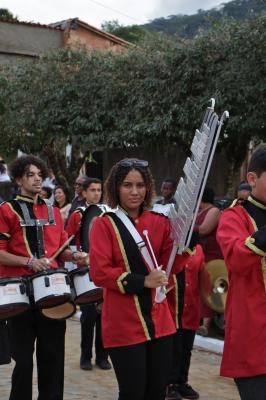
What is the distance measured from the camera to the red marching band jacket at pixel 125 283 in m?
4.03

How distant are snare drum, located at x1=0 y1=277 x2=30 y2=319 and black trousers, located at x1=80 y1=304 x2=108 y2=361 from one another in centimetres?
236

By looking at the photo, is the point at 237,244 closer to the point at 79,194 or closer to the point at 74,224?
the point at 74,224

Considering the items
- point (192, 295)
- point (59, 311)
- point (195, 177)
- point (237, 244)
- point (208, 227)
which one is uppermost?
point (195, 177)

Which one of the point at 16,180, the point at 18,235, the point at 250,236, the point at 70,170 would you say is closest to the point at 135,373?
the point at 250,236

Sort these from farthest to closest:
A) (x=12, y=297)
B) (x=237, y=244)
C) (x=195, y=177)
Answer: (x=12, y=297) < (x=195, y=177) < (x=237, y=244)

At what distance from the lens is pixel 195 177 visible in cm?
363

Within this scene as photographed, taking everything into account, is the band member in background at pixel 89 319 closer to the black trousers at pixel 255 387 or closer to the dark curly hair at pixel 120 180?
the dark curly hair at pixel 120 180

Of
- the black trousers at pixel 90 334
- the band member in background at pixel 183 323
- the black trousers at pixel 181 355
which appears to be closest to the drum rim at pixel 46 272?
the band member in background at pixel 183 323

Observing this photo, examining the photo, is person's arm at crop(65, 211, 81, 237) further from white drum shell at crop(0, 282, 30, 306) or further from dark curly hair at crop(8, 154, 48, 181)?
white drum shell at crop(0, 282, 30, 306)

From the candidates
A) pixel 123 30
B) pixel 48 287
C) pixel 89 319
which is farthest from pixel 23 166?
pixel 123 30

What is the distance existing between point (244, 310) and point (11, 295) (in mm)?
1989

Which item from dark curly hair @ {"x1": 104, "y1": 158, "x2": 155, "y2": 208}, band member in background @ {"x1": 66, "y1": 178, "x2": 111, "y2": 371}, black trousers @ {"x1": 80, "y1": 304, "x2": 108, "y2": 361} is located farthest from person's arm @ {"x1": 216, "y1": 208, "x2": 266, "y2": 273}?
black trousers @ {"x1": 80, "y1": 304, "x2": 108, "y2": 361}

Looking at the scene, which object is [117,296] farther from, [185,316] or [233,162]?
[233,162]

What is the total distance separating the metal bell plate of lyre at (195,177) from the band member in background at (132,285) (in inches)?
8.8
